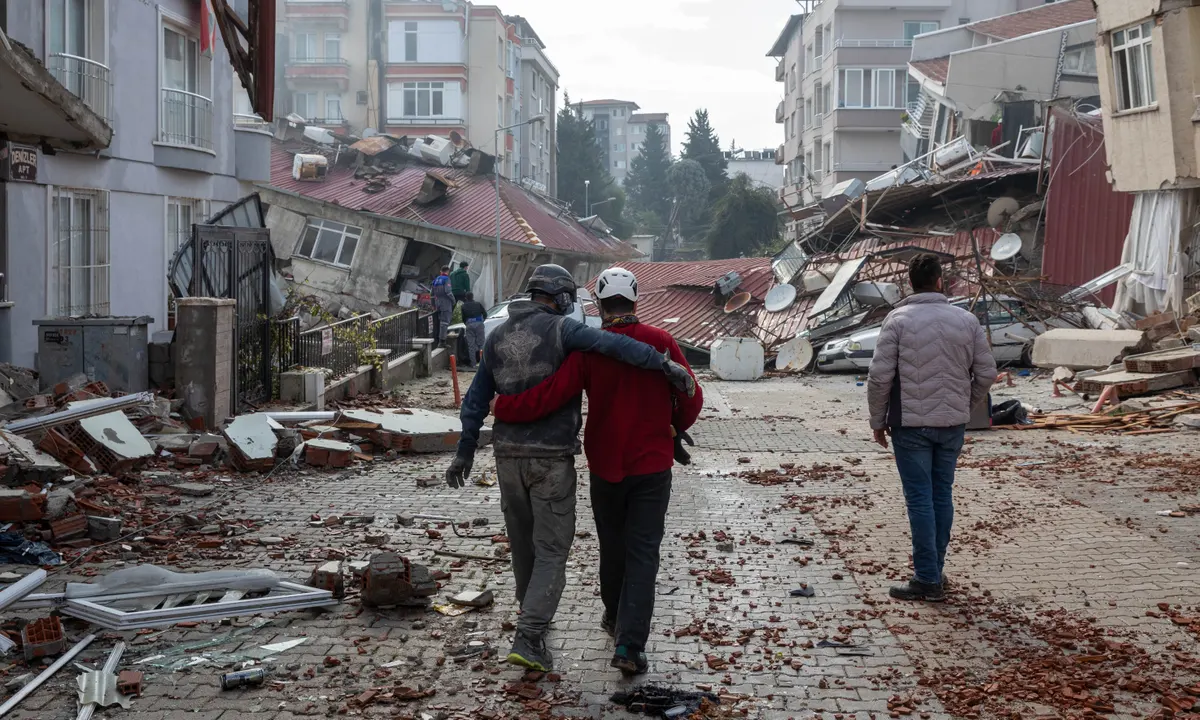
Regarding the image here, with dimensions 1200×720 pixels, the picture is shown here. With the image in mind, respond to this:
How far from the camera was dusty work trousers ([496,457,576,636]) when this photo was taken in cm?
521

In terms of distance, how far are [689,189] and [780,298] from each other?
209 ft

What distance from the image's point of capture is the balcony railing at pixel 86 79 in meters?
16.8

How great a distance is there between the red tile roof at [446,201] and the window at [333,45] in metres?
19.8

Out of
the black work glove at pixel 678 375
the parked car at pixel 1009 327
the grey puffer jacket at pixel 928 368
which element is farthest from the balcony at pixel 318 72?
the black work glove at pixel 678 375

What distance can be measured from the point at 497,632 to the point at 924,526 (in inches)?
93.4

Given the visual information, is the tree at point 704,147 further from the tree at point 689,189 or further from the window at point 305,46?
the window at point 305,46

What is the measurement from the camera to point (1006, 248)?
88.9ft

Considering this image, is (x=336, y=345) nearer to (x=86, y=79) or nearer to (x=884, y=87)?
(x=86, y=79)

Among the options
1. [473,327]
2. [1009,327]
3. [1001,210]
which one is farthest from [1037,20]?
[473,327]

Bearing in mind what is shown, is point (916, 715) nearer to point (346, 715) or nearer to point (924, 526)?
point (924, 526)

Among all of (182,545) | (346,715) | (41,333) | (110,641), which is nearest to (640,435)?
(346,715)

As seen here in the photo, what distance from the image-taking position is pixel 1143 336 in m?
18.8

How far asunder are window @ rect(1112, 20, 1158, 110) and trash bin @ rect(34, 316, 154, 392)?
1792 cm

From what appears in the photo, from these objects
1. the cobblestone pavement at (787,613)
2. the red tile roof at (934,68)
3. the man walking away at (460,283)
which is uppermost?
the red tile roof at (934,68)
